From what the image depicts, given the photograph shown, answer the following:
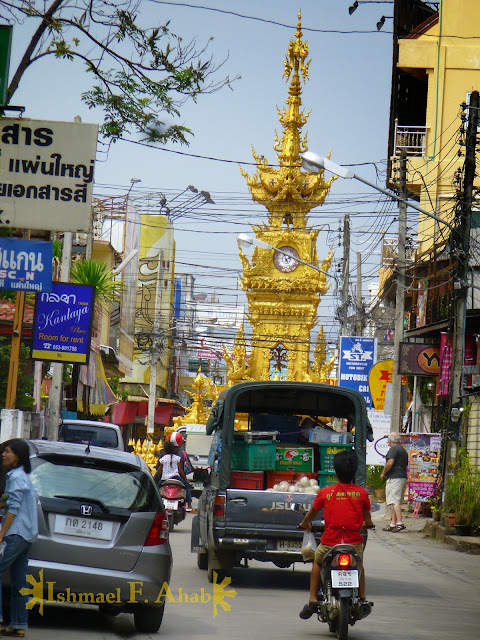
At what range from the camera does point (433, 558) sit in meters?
18.7

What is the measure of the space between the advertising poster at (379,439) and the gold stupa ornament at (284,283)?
86.1ft

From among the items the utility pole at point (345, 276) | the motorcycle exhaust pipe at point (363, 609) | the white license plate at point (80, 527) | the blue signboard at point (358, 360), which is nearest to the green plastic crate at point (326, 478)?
the motorcycle exhaust pipe at point (363, 609)

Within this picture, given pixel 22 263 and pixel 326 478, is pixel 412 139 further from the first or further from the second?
pixel 22 263

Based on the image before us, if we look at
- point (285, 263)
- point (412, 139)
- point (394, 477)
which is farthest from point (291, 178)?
point (394, 477)

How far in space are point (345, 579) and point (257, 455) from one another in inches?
207

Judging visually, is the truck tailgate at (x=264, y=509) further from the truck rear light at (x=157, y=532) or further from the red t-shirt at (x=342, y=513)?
the truck rear light at (x=157, y=532)

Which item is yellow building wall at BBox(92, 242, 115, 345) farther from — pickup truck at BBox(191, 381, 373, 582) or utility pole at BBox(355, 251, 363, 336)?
pickup truck at BBox(191, 381, 373, 582)

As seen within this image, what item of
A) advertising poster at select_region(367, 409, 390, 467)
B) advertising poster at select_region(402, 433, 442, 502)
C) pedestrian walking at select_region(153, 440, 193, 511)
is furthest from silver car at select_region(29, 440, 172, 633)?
advertising poster at select_region(367, 409, 390, 467)

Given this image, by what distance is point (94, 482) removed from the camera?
30.6 ft

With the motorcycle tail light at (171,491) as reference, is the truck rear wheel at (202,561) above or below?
below

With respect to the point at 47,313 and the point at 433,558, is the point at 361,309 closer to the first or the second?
the point at 47,313

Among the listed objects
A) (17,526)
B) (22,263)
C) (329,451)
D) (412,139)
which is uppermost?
(412,139)

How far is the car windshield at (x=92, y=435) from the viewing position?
2169 centimetres

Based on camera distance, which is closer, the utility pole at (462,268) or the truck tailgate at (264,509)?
the truck tailgate at (264,509)
